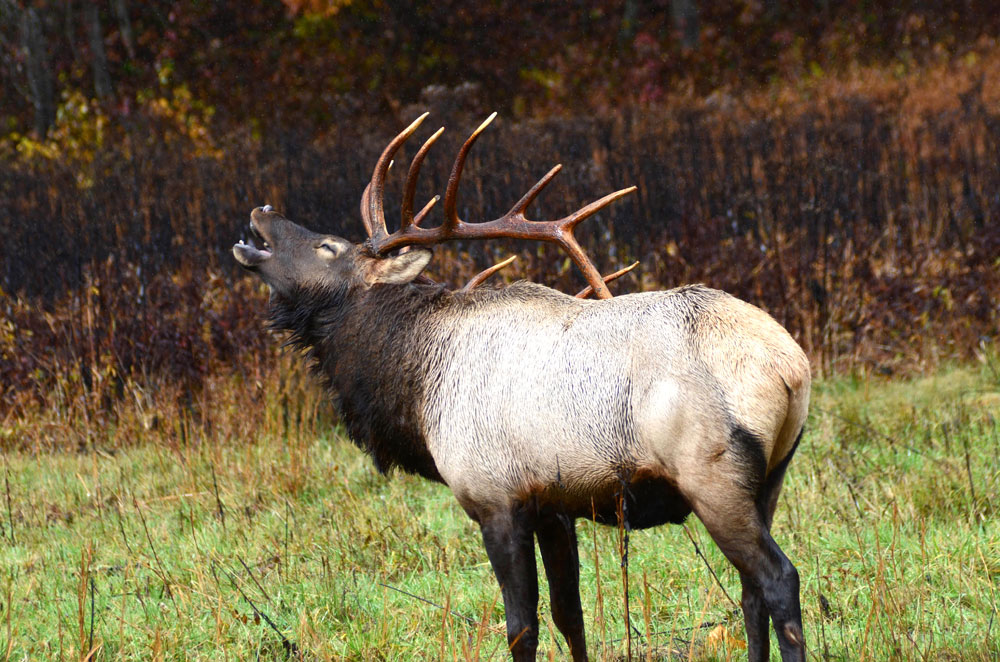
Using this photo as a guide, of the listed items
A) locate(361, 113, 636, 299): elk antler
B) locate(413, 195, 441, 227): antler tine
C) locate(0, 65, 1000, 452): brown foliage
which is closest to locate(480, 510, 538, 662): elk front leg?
locate(361, 113, 636, 299): elk antler

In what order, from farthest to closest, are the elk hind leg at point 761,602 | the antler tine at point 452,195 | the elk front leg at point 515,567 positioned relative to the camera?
the antler tine at point 452,195 < the elk front leg at point 515,567 < the elk hind leg at point 761,602

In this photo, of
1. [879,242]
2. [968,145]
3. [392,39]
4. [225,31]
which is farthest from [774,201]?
[225,31]

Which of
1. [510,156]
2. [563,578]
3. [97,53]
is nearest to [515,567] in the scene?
[563,578]

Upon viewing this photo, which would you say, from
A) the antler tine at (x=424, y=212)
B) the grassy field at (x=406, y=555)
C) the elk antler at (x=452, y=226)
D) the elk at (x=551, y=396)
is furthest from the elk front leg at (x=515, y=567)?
the antler tine at (x=424, y=212)

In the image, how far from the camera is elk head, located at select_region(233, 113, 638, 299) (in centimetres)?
369

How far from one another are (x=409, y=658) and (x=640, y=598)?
924 millimetres

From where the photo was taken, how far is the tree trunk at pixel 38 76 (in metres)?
14.4

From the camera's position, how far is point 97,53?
1510cm

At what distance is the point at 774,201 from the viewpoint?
8.38 metres

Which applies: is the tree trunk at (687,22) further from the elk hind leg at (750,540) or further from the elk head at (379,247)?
the elk hind leg at (750,540)

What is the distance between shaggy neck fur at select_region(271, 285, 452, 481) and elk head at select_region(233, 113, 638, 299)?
0.17ft

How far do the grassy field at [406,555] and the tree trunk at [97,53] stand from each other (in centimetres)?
994

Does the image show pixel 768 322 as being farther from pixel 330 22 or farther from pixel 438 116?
pixel 330 22

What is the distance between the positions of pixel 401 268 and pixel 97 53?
1314 cm
